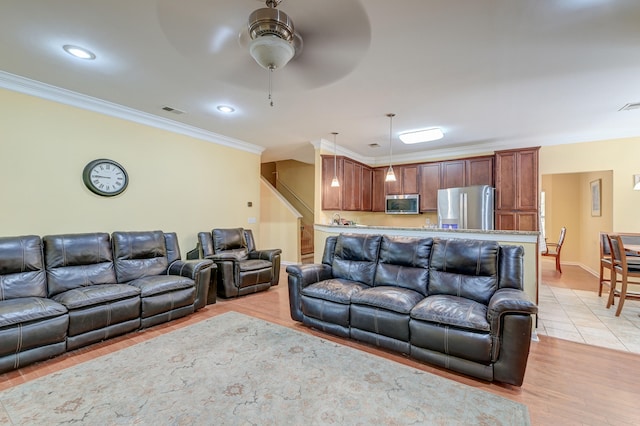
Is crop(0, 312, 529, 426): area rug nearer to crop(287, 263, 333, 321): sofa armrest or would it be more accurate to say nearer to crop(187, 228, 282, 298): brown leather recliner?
crop(287, 263, 333, 321): sofa armrest

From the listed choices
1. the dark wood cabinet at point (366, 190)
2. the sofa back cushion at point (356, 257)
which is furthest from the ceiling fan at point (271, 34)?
the dark wood cabinet at point (366, 190)

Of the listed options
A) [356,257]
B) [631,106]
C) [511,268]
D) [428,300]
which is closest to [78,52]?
[356,257]

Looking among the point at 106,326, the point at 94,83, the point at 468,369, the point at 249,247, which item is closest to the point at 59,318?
the point at 106,326

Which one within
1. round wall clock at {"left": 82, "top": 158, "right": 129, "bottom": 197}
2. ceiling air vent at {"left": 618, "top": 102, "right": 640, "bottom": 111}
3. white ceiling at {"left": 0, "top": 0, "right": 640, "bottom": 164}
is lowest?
round wall clock at {"left": 82, "top": 158, "right": 129, "bottom": 197}

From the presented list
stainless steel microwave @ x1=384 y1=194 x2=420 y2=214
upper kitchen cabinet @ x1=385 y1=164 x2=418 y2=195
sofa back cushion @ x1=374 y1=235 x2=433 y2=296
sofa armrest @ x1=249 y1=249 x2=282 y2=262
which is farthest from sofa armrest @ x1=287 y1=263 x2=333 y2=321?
upper kitchen cabinet @ x1=385 y1=164 x2=418 y2=195

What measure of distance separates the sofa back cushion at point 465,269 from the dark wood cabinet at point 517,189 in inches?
120

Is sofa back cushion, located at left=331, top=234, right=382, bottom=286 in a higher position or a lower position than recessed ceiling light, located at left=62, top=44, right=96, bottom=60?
lower

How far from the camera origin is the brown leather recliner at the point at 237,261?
4.23 meters

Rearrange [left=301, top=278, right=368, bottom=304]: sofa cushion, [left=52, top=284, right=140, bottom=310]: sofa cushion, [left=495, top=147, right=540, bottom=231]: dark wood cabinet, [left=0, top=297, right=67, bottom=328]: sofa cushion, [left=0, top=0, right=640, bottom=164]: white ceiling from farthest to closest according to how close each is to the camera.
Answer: [left=495, top=147, right=540, bottom=231]: dark wood cabinet → [left=301, top=278, right=368, bottom=304]: sofa cushion → [left=52, top=284, right=140, bottom=310]: sofa cushion → [left=0, top=297, right=67, bottom=328]: sofa cushion → [left=0, top=0, right=640, bottom=164]: white ceiling

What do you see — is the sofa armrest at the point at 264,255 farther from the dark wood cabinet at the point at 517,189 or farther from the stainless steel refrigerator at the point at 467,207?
the dark wood cabinet at the point at 517,189

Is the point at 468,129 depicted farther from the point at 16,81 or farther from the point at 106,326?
the point at 16,81

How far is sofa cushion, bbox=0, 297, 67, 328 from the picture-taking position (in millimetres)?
2256

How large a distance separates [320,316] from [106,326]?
2099 mm

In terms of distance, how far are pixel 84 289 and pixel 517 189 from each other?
6.51m
